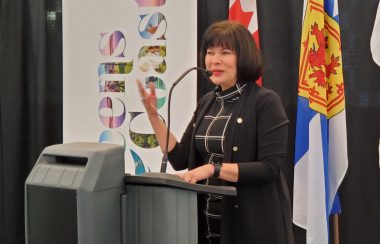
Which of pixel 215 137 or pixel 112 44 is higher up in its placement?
pixel 112 44

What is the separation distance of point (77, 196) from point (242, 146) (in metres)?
0.72

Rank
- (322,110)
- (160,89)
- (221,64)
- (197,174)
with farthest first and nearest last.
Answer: (160,89) → (322,110) → (221,64) → (197,174)

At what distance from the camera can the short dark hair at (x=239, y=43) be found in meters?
1.65

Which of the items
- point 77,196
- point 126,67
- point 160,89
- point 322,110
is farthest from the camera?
point 126,67

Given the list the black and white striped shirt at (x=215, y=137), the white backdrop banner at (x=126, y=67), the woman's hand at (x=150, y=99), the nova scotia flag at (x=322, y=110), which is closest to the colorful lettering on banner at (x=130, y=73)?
the white backdrop banner at (x=126, y=67)

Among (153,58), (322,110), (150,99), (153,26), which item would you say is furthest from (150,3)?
(150,99)

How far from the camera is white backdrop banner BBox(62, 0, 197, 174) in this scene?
8.91ft

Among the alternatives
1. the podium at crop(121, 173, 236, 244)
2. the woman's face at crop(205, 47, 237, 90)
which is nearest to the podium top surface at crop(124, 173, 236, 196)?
Result: the podium at crop(121, 173, 236, 244)

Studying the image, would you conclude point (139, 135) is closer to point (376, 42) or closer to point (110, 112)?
point (110, 112)

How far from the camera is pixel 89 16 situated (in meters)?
2.96

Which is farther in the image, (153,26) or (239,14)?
(153,26)

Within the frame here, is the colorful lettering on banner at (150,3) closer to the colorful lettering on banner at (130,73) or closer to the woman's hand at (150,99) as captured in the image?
the colorful lettering on banner at (130,73)

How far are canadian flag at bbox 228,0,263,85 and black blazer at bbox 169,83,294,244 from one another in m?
0.91

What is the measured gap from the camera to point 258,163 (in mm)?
1550
